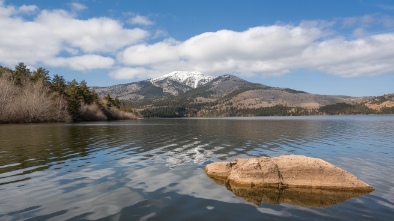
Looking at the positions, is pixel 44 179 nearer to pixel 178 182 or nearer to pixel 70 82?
pixel 178 182

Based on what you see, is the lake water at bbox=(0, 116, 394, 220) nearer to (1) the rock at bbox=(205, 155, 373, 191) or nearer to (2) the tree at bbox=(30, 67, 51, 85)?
(1) the rock at bbox=(205, 155, 373, 191)

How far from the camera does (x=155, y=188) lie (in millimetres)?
16734

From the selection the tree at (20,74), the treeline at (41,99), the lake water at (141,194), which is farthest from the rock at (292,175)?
the tree at (20,74)

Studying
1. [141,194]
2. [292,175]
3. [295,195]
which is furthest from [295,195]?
[141,194]

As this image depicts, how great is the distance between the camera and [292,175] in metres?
17.8

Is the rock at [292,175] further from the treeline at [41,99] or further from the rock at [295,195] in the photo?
the treeline at [41,99]

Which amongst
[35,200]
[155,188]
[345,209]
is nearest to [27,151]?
[35,200]

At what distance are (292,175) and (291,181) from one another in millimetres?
586

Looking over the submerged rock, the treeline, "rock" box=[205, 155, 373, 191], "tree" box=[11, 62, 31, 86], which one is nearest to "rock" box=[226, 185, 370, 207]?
the submerged rock

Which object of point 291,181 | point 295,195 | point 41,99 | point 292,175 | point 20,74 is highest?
point 20,74

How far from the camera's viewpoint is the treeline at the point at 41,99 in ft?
328

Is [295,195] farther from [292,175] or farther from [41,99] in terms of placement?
[41,99]

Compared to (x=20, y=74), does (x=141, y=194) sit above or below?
below

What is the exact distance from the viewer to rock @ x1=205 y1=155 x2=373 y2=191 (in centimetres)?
1688
